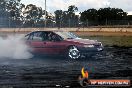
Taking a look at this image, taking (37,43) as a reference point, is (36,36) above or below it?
above

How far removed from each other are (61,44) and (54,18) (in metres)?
70.8

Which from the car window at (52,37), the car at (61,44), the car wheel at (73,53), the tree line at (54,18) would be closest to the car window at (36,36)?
the car at (61,44)

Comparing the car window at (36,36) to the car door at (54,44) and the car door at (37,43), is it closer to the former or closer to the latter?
the car door at (37,43)

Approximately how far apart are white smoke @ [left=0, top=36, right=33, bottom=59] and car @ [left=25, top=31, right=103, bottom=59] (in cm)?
Result: 39

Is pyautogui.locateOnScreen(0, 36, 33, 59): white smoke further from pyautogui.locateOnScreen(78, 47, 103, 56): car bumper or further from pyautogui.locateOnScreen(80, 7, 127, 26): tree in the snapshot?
pyautogui.locateOnScreen(80, 7, 127, 26): tree

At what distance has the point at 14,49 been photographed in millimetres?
20859

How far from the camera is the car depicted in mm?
18750

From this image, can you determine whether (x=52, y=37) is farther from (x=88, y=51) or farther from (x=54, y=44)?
(x=88, y=51)

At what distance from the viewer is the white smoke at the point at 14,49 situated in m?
20.3

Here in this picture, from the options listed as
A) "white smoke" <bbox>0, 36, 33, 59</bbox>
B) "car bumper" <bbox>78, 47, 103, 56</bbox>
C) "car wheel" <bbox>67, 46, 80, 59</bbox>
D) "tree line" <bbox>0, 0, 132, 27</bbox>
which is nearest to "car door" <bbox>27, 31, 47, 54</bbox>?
"white smoke" <bbox>0, 36, 33, 59</bbox>

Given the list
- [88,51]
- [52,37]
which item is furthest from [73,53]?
[52,37]

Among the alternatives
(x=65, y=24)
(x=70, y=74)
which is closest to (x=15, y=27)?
(x=65, y=24)

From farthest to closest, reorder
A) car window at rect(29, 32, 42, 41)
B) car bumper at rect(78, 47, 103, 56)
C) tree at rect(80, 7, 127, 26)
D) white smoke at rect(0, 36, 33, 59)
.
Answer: tree at rect(80, 7, 127, 26), white smoke at rect(0, 36, 33, 59), car window at rect(29, 32, 42, 41), car bumper at rect(78, 47, 103, 56)

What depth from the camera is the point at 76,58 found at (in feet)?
61.9
